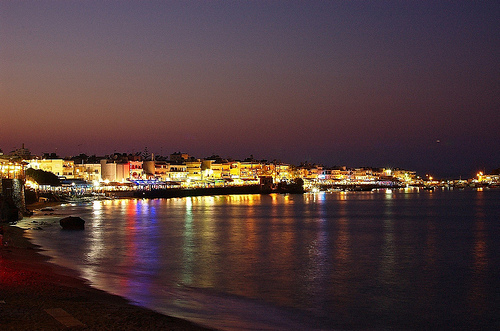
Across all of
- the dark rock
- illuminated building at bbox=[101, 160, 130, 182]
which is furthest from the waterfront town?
the dark rock

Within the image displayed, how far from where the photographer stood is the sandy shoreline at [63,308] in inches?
372

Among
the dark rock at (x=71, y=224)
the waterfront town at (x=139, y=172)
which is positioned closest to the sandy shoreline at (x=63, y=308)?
the dark rock at (x=71, y=224)

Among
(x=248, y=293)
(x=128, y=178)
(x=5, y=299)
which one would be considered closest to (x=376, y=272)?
(x=248, y=293)

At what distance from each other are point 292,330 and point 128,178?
12160cm

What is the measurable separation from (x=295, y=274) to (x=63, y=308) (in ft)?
32.4

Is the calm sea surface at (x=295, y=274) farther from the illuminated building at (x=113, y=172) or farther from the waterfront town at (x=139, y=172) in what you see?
the illuminated building at (x=113, y=172)

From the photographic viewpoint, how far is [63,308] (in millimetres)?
10742

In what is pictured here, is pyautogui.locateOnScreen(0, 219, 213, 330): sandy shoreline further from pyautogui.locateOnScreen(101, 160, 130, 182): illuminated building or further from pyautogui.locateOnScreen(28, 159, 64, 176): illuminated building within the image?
pyautogui.locateOnScreen(101, 160, 130, 182): illuminated building

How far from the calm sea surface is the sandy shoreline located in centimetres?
103

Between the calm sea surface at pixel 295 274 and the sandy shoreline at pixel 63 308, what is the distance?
40.6 inches

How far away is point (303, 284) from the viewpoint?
17.1 metres

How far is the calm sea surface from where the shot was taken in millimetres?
13047

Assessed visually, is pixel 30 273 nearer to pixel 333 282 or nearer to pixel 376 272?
pixel 333 282

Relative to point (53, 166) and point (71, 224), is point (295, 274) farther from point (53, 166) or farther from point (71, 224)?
point (53, 166)
